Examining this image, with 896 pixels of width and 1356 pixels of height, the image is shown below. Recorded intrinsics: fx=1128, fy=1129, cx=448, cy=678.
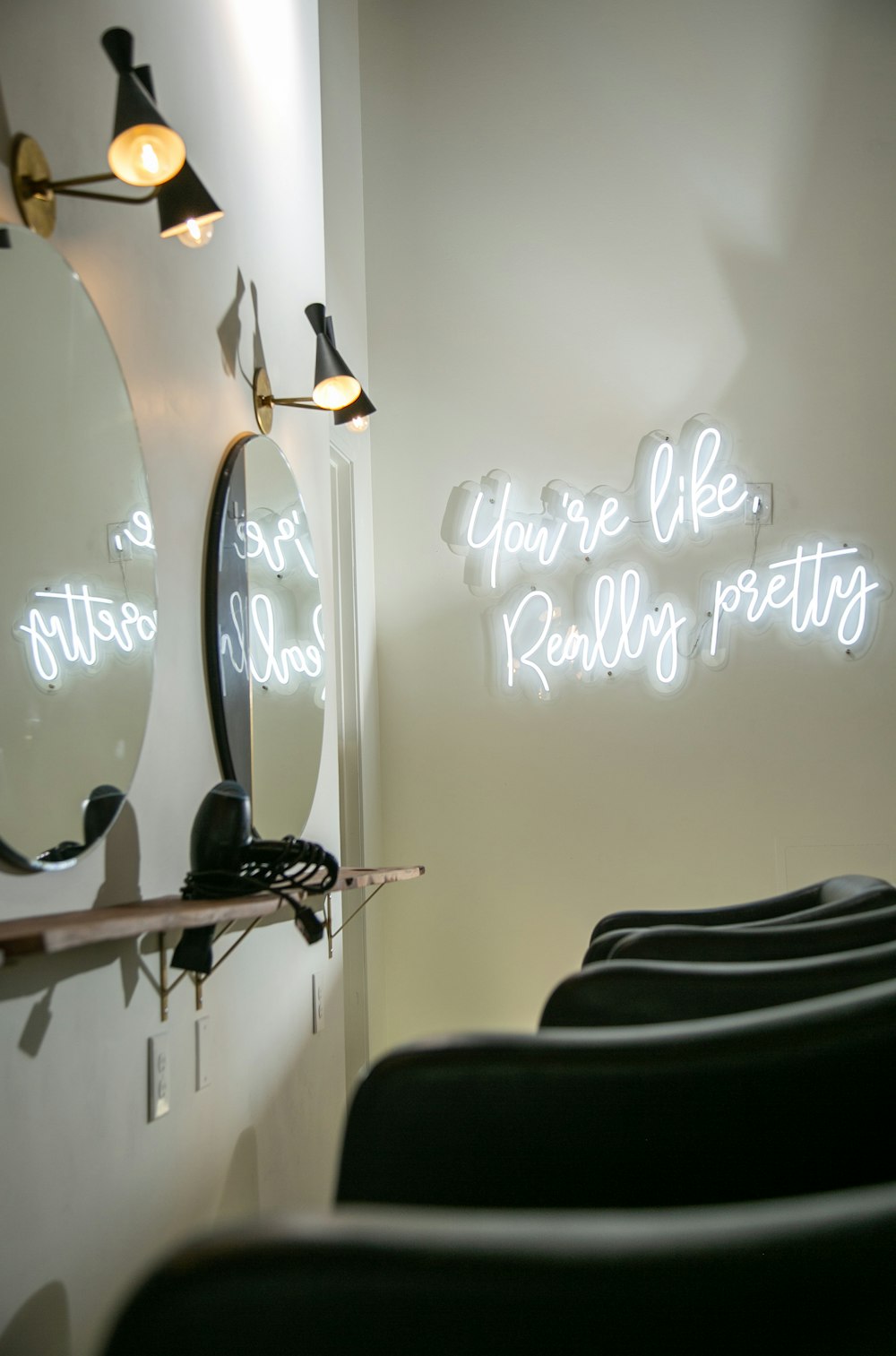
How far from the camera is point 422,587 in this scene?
15.4ft

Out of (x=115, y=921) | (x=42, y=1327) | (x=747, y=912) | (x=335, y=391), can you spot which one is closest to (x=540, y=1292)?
(x=115, y=921)

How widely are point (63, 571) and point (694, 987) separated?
966mm

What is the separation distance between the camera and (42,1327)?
1.35 m

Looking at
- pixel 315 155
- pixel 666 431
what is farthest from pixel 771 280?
pixel 315 155

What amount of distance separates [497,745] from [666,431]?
1440 mm

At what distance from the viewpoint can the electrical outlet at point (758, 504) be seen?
14.6 ft

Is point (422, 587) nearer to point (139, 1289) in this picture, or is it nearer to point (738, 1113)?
point (738, 1113)

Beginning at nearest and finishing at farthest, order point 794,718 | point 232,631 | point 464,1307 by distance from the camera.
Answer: point 464,1307 → point 232,631 → point 794,718

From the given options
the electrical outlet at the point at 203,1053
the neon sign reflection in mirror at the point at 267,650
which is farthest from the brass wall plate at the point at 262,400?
the electrical outlet at the point at 203,1053

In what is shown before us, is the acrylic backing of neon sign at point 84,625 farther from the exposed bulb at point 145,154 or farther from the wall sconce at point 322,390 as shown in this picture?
the wall sconce at point 322,390

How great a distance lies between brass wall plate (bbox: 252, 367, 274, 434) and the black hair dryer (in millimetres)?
1038

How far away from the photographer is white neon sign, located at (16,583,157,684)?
1422 mm

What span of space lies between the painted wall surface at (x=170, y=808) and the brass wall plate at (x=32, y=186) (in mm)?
21

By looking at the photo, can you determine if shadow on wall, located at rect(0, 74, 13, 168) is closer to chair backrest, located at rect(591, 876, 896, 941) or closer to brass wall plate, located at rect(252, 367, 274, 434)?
brass wall plate, located at rect(252, 367, 274, 434)
